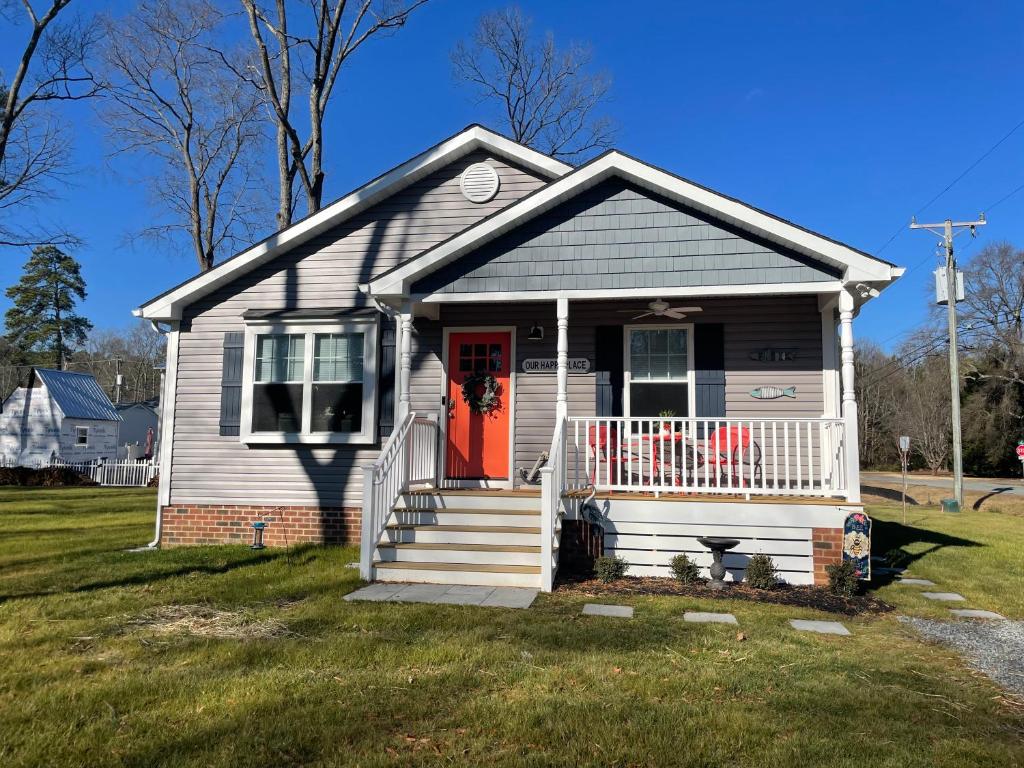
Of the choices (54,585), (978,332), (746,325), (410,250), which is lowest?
(54,585)

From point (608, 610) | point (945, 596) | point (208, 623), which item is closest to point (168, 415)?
point (208, 623)

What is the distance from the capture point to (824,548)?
660 centimetres

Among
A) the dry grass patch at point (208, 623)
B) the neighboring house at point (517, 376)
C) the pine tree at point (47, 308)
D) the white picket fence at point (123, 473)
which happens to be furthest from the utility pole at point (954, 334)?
the pine tree at point (47, 308)

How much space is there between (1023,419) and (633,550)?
119 ft

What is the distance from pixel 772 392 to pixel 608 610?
4.04m

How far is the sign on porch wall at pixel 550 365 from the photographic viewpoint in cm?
859

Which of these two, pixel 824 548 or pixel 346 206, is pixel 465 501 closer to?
pixel 824 548

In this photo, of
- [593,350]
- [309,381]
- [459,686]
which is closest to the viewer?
[459,686]

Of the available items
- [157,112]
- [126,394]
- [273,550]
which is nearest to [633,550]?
[273,550]

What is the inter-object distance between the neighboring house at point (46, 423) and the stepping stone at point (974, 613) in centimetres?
3246

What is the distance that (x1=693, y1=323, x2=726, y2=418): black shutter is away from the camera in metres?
8.24

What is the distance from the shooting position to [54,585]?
249 inches

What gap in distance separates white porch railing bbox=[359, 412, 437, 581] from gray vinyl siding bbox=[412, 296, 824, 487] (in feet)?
2.83

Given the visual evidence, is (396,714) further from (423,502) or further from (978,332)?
(978,332)
